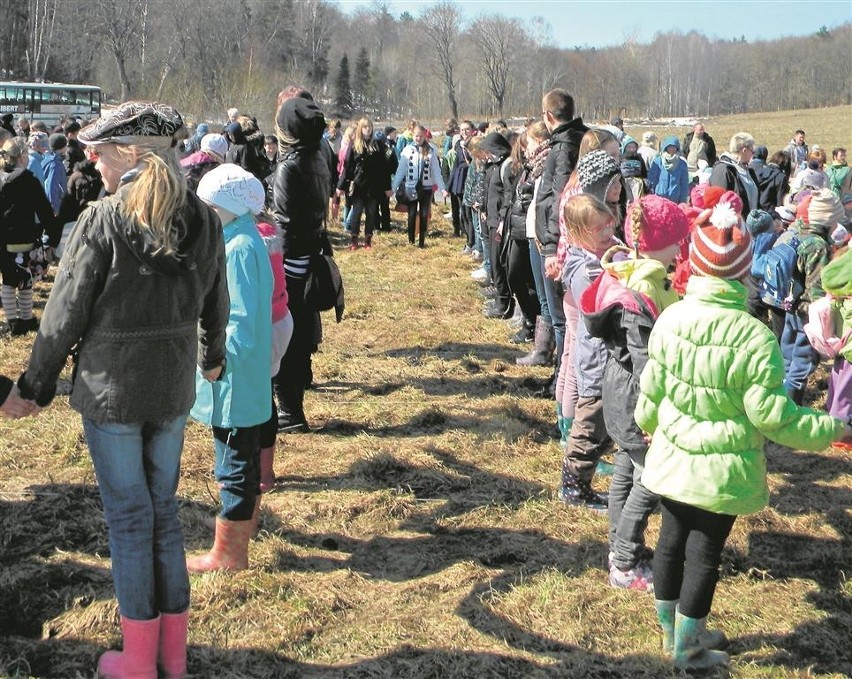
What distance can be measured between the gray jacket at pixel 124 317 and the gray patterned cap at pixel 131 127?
23 cm

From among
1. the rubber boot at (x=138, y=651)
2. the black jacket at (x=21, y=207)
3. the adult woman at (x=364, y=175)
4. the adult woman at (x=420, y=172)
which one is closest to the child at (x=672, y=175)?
the adult woman at (x=420, y=172)

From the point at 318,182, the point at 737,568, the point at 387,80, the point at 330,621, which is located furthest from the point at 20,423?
the point at 387,80

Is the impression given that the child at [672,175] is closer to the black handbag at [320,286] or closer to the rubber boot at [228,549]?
the black handbag at [320,286]

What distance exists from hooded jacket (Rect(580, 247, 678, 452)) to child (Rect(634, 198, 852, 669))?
17.3 inches

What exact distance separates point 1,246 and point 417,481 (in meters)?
5.33

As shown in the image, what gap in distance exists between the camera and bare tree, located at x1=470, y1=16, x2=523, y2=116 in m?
78.4

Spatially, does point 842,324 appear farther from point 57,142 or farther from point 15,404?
point 57,142

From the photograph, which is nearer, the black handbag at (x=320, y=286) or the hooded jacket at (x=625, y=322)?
the hooded jacket at (x=625, y=322)

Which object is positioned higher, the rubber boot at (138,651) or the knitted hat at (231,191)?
the knitted hat at (231,191)

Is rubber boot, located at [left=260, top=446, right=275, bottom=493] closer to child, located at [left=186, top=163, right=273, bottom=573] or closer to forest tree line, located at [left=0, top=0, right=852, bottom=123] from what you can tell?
child, located at [left=186, top=163, right=273, bottom=573]

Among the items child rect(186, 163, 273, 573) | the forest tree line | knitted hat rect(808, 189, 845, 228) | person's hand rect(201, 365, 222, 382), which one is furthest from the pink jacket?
the forest tree line

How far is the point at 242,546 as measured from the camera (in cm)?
445

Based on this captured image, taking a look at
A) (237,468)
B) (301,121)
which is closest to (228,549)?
(237,468)

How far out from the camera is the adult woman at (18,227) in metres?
8.87
